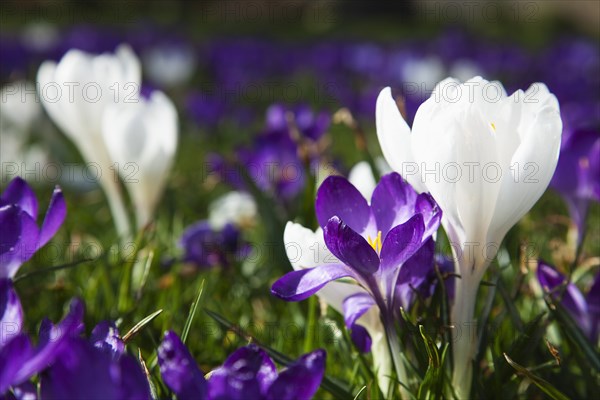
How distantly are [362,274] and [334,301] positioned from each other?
0.43 ft

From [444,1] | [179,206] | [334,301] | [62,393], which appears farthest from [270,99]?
[444,1]

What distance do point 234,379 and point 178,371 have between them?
51 millimetres

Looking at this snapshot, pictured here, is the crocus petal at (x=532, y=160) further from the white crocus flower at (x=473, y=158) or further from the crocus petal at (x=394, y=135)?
the crocus petal at (x=394, y=135)

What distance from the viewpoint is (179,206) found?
2391 millimetres

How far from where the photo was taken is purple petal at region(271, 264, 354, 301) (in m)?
0.84

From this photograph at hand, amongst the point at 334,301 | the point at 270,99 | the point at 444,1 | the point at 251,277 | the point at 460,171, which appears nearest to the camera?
the point at 460,171

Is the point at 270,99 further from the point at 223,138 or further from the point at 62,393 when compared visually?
the point at 62,393

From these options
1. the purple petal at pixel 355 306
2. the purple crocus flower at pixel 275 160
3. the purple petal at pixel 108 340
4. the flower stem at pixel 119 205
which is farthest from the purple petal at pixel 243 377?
the purple crocus flower at pixel 275 160

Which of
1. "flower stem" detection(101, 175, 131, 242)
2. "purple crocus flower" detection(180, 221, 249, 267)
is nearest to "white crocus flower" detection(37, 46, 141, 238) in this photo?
"flower stem" detection(101, 175, 131, 242)

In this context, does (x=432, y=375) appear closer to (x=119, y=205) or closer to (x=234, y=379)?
(x=234, y=379)

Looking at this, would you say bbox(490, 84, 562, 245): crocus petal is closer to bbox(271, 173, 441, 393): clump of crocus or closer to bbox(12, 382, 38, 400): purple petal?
bbox(271, 173, 441, 393): clump of crocus

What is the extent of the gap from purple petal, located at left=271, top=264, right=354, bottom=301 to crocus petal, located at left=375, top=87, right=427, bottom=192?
148 mm

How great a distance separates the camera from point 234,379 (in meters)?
0.67

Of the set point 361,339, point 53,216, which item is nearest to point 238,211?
point 361,339
